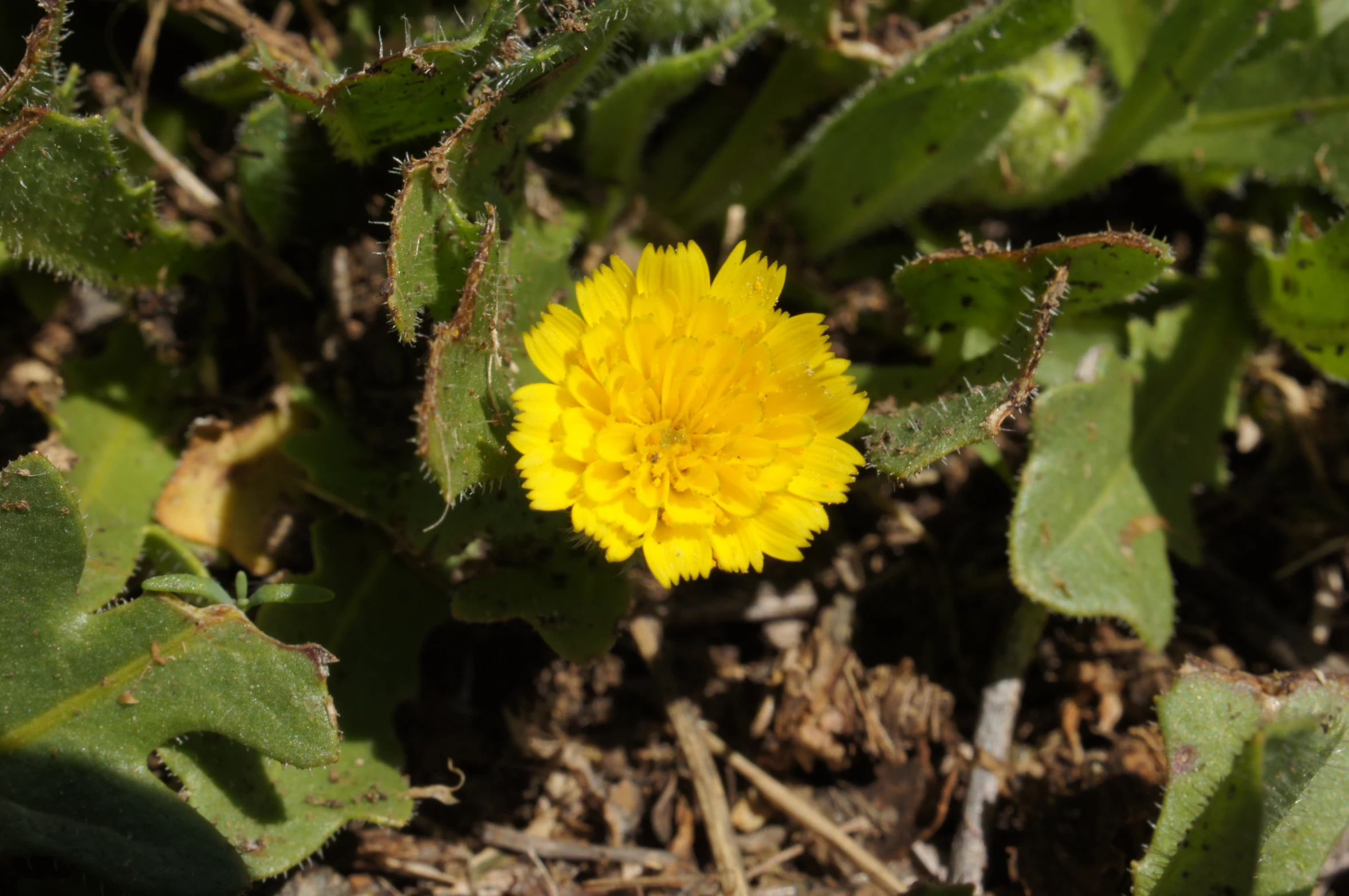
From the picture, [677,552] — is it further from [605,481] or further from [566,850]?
[566,850]

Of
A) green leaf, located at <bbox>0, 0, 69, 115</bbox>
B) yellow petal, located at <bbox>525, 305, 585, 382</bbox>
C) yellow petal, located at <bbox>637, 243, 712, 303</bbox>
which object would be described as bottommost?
yellow petal, located at <bbox>525, 305, 585, 382</bbox>

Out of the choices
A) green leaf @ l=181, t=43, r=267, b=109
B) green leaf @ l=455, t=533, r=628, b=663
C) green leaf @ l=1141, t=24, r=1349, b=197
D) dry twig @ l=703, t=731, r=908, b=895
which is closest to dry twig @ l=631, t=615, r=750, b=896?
dry twig @ l=703, t=731, r=908, b=895

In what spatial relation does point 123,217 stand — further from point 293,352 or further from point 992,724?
point 992,724

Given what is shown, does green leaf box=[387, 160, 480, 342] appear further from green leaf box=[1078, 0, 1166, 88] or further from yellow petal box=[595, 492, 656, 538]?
green leaf box=[1078, 0, 1166, 88]

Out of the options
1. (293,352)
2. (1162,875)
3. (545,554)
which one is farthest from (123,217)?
(1162,875)

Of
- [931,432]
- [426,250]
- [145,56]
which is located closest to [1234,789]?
[931,432]

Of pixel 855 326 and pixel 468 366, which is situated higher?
pixel 468 366
